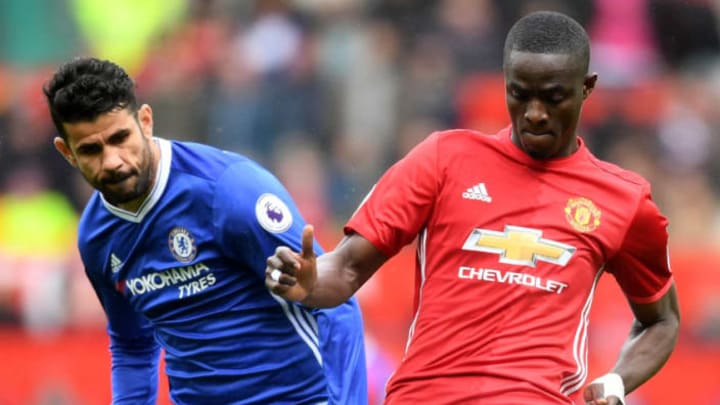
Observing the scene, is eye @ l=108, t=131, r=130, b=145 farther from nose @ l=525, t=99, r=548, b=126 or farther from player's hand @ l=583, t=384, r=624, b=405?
player's hand @ l=583, t=384, r=624, b=405

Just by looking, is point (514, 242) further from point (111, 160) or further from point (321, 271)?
point (111, 160)

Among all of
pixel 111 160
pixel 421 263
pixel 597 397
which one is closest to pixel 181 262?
pixel 111 160

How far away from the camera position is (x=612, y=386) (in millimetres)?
5258

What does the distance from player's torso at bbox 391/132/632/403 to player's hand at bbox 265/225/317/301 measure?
0.49 meters

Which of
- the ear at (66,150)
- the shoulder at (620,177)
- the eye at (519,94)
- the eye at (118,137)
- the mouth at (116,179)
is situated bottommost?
the shoulder at (620,177)

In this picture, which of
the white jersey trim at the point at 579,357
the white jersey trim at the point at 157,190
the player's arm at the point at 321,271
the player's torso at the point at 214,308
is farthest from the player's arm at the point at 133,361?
the white jersey trim at the point at 579,357

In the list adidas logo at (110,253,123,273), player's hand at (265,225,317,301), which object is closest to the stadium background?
adidas logo at (110,253,123,273)

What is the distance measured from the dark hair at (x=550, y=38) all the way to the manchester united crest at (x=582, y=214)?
1.43ft

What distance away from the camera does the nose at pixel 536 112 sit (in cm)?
504

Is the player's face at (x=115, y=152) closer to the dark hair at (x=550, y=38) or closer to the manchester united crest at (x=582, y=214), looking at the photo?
the dark hair at (x=550, y=38)

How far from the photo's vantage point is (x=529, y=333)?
16.6 ft

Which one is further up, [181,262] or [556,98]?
[556,98]

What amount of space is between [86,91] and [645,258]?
6.76ft

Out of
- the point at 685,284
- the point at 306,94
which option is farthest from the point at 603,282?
the point at 306,94
